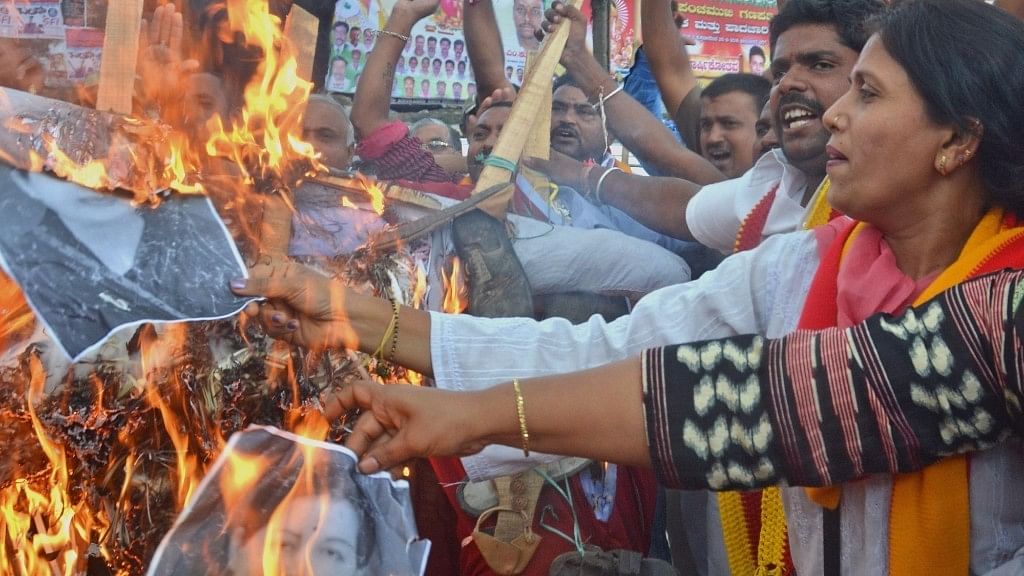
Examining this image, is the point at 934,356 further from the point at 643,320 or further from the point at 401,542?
the point at 401,542

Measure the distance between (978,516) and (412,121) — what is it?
3.25m

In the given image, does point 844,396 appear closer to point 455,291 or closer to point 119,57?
point 455,291

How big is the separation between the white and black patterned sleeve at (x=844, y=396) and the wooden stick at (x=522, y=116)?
1.60m

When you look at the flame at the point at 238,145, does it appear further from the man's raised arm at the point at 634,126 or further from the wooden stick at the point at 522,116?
the man's raised arm at the point at 634,126

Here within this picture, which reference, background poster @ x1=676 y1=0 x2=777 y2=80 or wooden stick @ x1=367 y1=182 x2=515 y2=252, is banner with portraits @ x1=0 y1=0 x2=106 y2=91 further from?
background poster @ x1=676 y1=0 x2=777 y2=80

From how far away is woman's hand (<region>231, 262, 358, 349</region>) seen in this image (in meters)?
1.96

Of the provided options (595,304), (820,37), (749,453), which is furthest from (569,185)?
(749,453)

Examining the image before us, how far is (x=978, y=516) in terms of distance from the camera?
1.56 meters

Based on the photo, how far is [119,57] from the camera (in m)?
2.44

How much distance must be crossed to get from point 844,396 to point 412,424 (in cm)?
71

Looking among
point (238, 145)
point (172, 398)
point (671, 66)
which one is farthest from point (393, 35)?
point (172, 398)

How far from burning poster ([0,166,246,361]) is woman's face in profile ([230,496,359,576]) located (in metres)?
0.41

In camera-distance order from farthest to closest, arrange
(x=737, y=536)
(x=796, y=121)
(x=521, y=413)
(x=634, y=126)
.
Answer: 1. (x=634, y=126)
2. (x=796, y=121)
3. (x=737, y=536)
4. (x=521, y=413)

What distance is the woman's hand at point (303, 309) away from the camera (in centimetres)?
196
